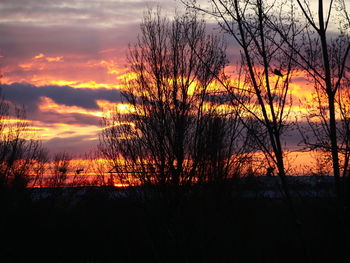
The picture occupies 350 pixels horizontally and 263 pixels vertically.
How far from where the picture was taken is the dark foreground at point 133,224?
1430 cm

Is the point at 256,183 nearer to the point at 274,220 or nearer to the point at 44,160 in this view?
the point at 274,220

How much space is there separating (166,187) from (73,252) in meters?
12.4

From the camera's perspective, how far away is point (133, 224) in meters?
25.0

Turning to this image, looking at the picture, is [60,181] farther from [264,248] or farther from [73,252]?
[264,248]

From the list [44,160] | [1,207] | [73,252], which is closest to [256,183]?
[73,252]

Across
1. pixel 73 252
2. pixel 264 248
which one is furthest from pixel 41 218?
pixel 264 248

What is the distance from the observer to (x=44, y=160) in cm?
2998

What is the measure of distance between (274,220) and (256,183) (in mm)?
9622

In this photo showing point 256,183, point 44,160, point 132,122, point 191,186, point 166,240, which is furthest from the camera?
point 44,160

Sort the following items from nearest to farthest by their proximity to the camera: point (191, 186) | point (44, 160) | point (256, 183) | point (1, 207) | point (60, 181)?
point (191, 186), point (256, 183), point (1, 207), point (44, 160), point (60, 181)

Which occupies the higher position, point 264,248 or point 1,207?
point 1,207

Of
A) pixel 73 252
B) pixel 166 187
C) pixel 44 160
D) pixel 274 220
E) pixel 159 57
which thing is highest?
pixel 159 57

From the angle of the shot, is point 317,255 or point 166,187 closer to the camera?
point 166,187

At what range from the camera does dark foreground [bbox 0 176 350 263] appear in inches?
563
